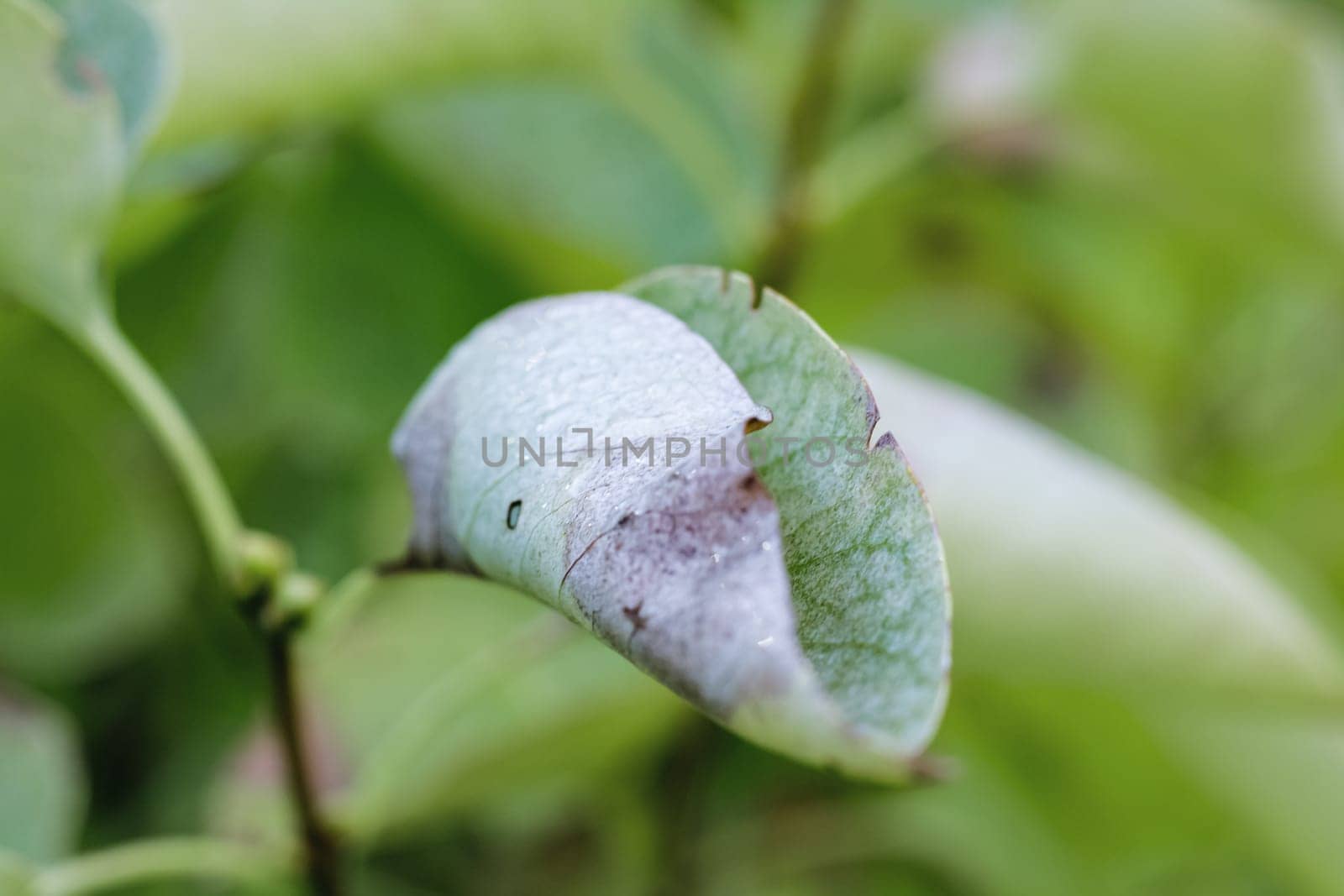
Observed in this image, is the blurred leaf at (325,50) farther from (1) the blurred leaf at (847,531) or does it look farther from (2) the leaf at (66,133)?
(1) the blurred leaf at (847,531)

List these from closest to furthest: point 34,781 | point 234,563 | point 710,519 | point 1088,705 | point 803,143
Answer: point 710,519 < point 234,563 < point 34,781 < point 1088,705 < point 803,143

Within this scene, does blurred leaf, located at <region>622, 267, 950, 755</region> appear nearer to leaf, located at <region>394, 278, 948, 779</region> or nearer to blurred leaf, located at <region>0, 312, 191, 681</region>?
leaf, located at <region>394, 278, 948, 779</region>

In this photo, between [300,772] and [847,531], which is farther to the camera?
[300,772]

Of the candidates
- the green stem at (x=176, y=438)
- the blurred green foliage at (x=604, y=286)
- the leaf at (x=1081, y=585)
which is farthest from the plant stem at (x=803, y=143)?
the green stem at (x=176, y=438)

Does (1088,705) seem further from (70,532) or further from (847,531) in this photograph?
(70,532)

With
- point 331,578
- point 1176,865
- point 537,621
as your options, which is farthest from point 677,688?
point 1176,865

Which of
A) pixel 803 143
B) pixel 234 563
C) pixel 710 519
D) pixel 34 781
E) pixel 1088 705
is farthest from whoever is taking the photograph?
pixel 803 143

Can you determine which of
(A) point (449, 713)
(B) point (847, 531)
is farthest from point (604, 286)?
(B) point (847, 531)
